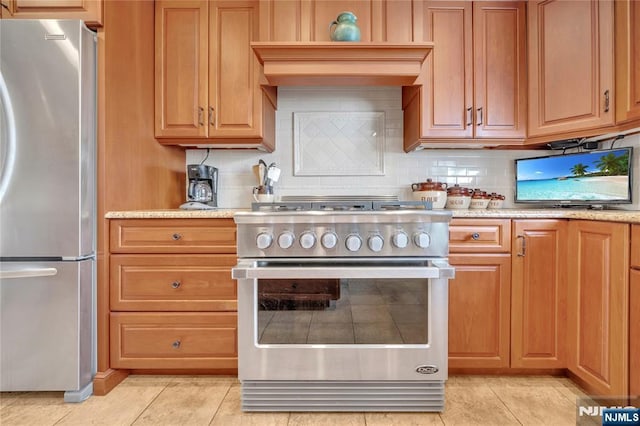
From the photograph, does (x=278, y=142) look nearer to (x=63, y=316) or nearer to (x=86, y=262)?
(x=86, y=262)

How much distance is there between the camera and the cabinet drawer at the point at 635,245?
4.39ft

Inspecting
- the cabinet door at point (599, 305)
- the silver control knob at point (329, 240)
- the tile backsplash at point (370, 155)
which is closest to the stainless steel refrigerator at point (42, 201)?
the tile backsplash at point (370, 155)

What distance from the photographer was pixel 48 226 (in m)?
1.56

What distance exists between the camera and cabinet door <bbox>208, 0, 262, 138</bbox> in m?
2.06

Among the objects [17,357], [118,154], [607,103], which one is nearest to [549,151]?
[607,103]

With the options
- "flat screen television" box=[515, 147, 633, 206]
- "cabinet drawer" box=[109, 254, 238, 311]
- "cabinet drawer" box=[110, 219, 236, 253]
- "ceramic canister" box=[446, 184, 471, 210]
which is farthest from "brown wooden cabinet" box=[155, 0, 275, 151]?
"flat screen television" box=[515, 147, 633, 206]

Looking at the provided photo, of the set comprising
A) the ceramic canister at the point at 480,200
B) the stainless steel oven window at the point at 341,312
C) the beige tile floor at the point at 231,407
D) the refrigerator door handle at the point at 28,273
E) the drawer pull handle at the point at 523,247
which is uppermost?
the ceramic canister at the point at 480,200

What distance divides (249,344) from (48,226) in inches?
40.9

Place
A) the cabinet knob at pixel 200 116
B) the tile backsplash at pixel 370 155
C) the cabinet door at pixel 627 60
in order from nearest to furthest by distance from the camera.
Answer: the cabinet door at pixel 627 60 < the cabinet knob at pixel 200 116 < the tile backsplash at pixel 370 155

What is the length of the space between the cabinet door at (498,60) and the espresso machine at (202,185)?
5.38 feet

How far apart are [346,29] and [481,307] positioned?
1.60 m

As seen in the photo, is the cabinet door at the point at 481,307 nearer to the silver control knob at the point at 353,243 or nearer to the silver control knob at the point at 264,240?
the silver control knob at the point at 353,243

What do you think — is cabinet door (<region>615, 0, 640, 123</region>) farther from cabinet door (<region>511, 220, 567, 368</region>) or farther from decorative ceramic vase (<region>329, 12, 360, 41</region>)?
decorative ceramic vase (<region>329, 12, 360, 41</region>)

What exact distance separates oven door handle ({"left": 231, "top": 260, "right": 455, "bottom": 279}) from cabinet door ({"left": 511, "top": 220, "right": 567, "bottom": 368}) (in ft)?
1.77
